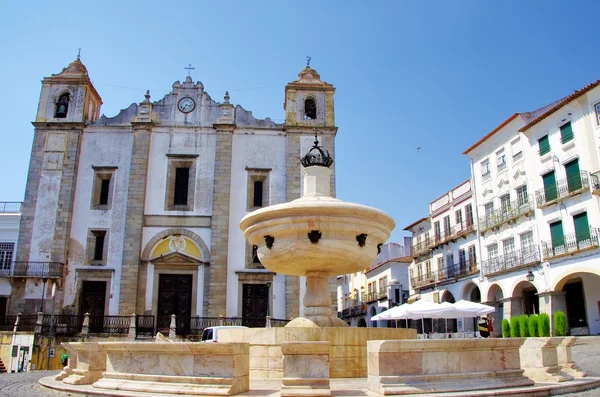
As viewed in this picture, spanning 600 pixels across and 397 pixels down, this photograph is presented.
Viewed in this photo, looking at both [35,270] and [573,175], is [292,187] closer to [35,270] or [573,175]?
[35,270]

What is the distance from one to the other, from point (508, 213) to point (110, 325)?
60.6 feet

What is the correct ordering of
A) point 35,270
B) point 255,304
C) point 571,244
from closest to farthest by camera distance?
point 571,244
point 35,270
point 255,304

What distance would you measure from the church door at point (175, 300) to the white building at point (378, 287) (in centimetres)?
1398

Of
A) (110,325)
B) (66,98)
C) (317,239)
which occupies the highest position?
(66,98)

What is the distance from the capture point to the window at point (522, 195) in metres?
24.7

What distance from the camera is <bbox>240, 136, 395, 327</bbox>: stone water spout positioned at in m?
7.49

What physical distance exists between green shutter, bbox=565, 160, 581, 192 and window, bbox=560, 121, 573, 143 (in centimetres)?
104

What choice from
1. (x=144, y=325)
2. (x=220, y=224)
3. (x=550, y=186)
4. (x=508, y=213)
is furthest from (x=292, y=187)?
(x=550, y=186)

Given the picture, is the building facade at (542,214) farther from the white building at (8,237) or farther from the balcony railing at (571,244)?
the white building at (8,237)

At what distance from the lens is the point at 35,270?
72.4 feet

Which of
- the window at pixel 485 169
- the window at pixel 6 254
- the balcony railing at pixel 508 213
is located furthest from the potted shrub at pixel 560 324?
the window at pixel 6 254

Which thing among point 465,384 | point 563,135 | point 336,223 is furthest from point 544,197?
point 465,384

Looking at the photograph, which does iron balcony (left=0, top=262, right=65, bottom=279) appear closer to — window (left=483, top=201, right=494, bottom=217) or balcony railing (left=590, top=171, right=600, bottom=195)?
window (left=483, top=201, right=494, bottom=217)

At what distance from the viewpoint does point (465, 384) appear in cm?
529
